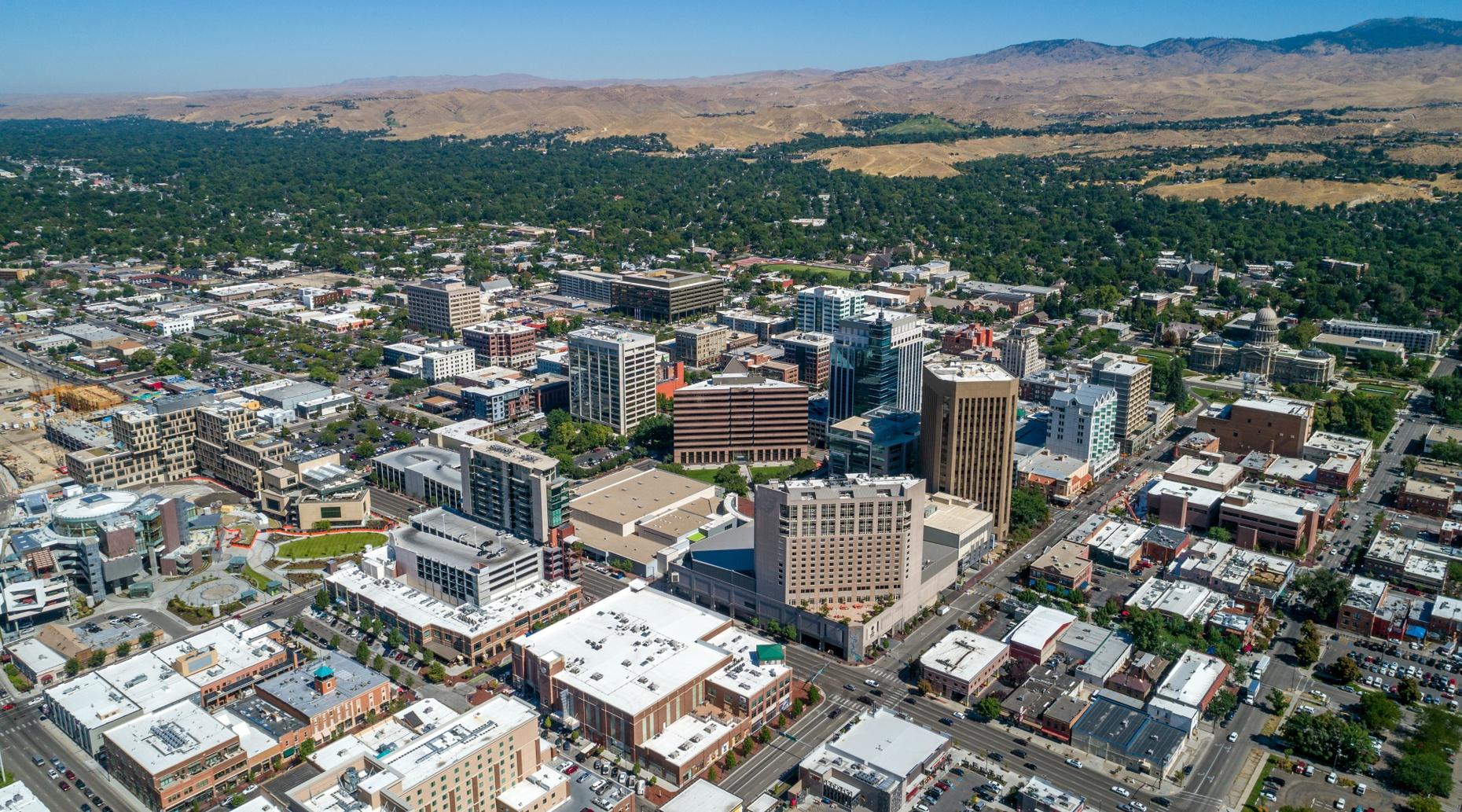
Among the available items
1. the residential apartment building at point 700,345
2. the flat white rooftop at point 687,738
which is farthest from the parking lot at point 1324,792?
the residential apartment building at point 700,345

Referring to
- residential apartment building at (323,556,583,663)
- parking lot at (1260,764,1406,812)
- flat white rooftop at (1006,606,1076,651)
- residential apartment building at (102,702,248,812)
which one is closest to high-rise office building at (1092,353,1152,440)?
flat white rooftop at (1006,606,1076,651)

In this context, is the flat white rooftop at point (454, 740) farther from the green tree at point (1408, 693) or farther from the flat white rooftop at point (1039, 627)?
the green tree at point (1408, 693)

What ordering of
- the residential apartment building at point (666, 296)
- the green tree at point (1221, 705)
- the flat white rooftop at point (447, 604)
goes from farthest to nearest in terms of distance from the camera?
the residential apartment building at point (666, 296), the flat white rooftop at point (447, 604), the green tree at point (1221, 705)

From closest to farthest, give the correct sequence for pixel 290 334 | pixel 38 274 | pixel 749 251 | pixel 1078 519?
pixel 1078 519 → pixel 290 334 → pixel 38 274 → pixel 749 251

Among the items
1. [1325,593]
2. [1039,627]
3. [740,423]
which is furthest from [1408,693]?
[740,423]

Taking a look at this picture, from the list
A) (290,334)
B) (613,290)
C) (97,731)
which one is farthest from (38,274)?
(97,731)

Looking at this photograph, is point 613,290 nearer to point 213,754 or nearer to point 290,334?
point 290,334

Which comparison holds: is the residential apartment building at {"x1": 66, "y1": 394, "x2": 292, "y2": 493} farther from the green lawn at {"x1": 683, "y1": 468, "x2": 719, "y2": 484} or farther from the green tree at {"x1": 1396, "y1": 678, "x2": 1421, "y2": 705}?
the green tree at {"x1": 1396, "y1": 678, "x2": 1421, "y2": 705}

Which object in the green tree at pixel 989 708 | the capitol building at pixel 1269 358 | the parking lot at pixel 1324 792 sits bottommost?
the parking lot at pixel 1324 792
